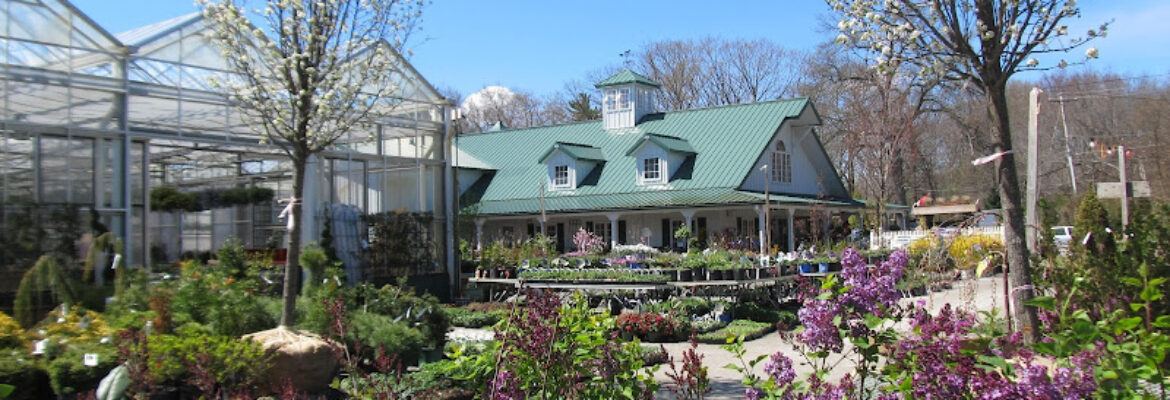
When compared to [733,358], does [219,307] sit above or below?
above

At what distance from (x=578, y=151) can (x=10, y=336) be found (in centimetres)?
2446

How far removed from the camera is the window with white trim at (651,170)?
97.6 ft

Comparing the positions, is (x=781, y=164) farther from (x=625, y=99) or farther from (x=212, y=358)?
(x=212, y=358)

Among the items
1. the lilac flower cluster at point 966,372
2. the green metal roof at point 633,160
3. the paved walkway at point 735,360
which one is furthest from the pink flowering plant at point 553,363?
the green metal roof at point 633,160

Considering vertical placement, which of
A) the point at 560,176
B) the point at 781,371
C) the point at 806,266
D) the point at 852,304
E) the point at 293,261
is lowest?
the point at 806,266

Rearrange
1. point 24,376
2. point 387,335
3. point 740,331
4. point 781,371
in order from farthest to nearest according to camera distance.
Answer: point 740,331 → point 387,335 → point 24,376 → point 781,371

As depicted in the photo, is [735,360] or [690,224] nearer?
[735,360]

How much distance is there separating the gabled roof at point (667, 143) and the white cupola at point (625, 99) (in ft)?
10.8

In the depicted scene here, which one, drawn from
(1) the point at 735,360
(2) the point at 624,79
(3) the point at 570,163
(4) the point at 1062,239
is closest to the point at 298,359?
(1) the point at 735,360

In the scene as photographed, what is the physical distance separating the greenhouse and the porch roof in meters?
10.0

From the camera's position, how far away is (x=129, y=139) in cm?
1352

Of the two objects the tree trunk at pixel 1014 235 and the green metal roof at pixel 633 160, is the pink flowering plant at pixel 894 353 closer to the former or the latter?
the tree trunk at pixel 1014 235

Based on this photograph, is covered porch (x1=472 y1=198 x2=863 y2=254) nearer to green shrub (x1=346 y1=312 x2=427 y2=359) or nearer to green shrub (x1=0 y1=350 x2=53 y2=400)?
green shrub (x1=346 y1=312 x2=427 y2=359)

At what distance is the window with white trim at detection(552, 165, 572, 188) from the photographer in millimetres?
31781
